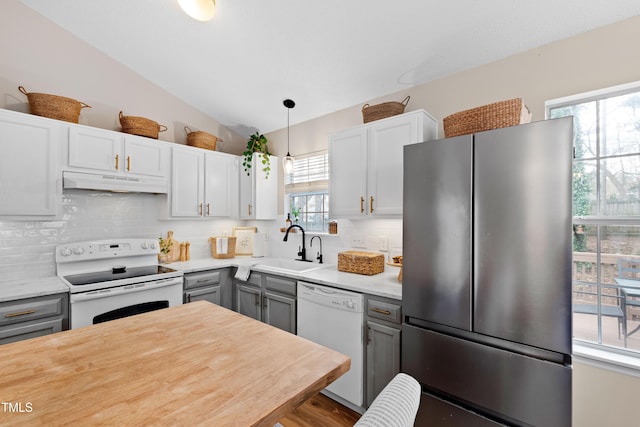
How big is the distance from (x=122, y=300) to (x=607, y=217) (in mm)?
3585

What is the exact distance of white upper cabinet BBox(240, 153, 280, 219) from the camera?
3588mm

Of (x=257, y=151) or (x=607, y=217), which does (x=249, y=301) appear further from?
(x=607, y=217)

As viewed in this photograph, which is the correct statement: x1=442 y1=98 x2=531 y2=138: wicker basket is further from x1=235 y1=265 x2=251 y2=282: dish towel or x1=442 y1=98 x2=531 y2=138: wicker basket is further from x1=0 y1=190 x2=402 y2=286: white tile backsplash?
x1=235 y1=265 x2=251 y2=282: dish towel

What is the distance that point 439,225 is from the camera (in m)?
1.73

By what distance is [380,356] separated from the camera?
2.04 metres

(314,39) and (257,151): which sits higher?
(314,39)

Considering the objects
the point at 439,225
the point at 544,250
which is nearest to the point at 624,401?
the point at 544,250

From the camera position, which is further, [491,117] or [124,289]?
[124,289]

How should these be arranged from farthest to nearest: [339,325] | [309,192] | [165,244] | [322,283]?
[309,192] → [165,244] → [322,283] → [339,325]

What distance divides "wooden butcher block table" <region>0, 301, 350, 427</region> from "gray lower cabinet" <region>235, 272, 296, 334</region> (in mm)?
1391

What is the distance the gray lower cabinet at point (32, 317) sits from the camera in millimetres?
1936

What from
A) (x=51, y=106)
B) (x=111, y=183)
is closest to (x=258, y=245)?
(x=111, y=183)

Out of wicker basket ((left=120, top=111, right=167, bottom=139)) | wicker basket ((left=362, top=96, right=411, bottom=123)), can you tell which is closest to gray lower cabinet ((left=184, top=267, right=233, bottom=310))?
wicker basket ((left=120, top=111, right=167, bottom=139))

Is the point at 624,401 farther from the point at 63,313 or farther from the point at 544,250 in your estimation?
the point at 63,313
